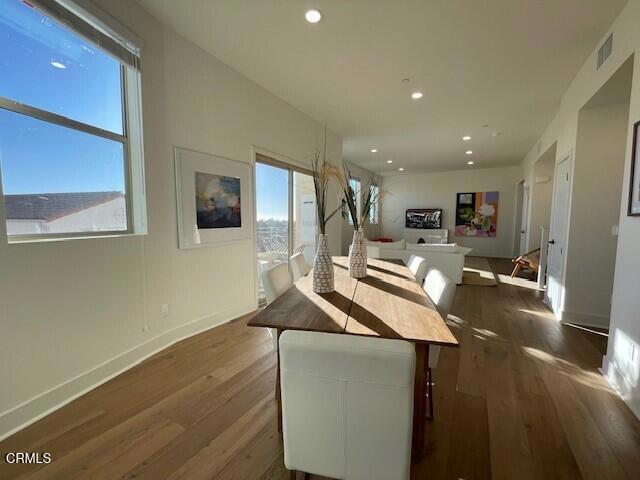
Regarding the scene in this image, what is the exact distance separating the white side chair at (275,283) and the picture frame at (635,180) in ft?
8.17

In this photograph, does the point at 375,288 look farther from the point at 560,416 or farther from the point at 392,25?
the point at 392,25

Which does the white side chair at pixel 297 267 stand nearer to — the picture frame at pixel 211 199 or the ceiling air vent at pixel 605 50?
the picture frame at pixel 211 199

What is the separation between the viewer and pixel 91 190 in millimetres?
2115

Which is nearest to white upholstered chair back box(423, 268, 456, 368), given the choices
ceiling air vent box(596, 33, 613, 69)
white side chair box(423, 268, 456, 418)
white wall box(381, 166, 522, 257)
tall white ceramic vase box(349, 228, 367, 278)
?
white side chair box(423, 268, 456, 418)

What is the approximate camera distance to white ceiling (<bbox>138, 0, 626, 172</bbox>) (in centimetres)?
223

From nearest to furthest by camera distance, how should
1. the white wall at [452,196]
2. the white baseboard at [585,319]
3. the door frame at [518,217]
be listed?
the white baseboard at [585,319]
the door frame at [518,217]
the white wall at [452,196]

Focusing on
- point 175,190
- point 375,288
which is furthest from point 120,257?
point 375,288

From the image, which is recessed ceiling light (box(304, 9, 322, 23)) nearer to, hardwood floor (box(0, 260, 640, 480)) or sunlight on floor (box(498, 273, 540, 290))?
hardwood floor (box(0, 260, 640, 480))

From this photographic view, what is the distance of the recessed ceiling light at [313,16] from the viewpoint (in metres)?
2.26

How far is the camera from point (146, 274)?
247 cm

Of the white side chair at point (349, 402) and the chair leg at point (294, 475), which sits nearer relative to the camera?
the white side chair at point (349, 402)

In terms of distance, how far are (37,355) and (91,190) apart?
114cm

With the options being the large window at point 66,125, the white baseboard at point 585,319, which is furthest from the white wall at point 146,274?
the white baseboard at point 585,319

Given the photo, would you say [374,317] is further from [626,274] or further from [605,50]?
[605,50]
